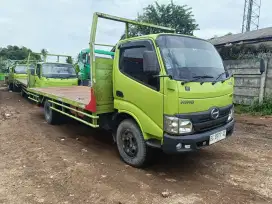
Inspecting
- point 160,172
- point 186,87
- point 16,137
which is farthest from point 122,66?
point 16,137

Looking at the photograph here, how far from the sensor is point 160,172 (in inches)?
164

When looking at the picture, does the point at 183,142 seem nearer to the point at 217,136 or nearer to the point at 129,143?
the point at 217,136

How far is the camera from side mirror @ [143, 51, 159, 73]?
361cm

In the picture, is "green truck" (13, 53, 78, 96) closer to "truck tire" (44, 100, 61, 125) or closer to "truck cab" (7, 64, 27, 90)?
"truck tire" (44, 100, 61, 125)

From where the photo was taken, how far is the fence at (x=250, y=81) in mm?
8297

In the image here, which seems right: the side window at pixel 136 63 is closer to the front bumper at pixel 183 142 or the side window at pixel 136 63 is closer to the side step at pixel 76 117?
the front bumper at pixel 183 142

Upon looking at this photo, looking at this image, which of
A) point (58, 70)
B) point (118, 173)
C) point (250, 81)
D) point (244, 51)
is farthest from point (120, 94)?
point (244, 51)

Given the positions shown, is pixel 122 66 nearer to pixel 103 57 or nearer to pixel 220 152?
pixel 103 57

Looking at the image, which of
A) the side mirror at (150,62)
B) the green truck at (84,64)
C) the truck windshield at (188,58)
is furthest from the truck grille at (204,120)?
the green truck at (84,64)

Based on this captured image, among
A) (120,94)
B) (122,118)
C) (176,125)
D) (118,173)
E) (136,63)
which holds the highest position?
(136,63)

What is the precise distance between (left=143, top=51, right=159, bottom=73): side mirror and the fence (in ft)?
17.9

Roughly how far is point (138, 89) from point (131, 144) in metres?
0.97

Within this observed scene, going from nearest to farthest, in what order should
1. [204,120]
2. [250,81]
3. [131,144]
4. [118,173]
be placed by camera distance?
[204,120] < [118,173] < [131,144] < [250,81]

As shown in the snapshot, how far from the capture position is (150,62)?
11.9ft
